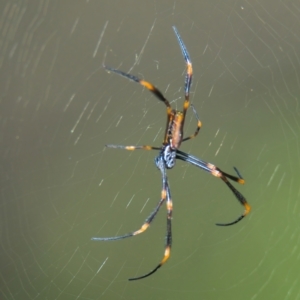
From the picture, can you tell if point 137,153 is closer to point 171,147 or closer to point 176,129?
point 171,147

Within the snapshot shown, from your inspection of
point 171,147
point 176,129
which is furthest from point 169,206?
point 176,129

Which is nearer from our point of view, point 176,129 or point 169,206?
point 176,129

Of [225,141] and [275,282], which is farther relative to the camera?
[225,141]

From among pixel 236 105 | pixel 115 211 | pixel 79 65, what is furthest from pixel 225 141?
pixel 79 65

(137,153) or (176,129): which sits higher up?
(176,129)

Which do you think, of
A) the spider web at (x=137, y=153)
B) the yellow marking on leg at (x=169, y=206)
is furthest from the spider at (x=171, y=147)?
the spider web at (x=137, y=153)

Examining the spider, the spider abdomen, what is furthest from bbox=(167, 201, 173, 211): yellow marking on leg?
the spider abdomen

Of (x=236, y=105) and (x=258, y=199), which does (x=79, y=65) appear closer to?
(x=236, y=105)

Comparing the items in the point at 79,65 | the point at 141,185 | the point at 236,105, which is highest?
the point at 236,105
